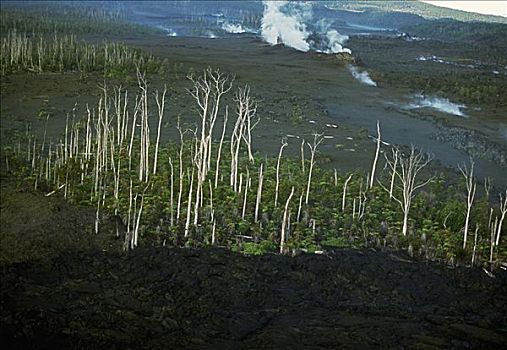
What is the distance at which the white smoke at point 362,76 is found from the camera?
4750cm

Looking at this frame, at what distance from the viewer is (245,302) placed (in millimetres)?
12367

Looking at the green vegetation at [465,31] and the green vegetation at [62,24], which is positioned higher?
the green vegetation at [465,31]

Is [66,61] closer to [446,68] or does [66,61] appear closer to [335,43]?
[446,68]

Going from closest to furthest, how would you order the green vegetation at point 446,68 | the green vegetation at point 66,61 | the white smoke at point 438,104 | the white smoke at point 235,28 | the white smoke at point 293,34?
the green vegetation at point 446,68 < the white smoke at point 438,104 < the green vegetation at point 66,61 < the white smoke at point 293,34 < the white smoke at point 235,28

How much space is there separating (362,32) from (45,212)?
88.0 metres

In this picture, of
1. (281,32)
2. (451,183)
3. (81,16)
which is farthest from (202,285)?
(81,16)

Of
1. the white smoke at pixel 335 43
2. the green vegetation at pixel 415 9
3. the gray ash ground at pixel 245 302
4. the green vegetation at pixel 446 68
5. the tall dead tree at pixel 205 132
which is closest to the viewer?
the gray ash ground at pixel 245 302

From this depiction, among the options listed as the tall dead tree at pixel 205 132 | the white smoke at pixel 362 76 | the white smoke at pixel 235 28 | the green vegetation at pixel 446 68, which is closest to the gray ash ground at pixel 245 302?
the tall dead tree at pixel 205 132

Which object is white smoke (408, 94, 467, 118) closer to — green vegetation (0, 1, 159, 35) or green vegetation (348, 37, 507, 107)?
green vegetation (348, 37, 507, 107)

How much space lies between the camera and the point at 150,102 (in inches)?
1341

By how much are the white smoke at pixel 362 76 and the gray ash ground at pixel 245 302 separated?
33.8 m

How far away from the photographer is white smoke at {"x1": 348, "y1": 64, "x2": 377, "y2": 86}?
47.5 m

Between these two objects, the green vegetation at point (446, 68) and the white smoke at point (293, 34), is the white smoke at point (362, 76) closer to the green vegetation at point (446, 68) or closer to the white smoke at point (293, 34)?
the green vegetation at point (446, 68)

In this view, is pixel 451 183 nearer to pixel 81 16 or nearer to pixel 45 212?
pixel 45 212
